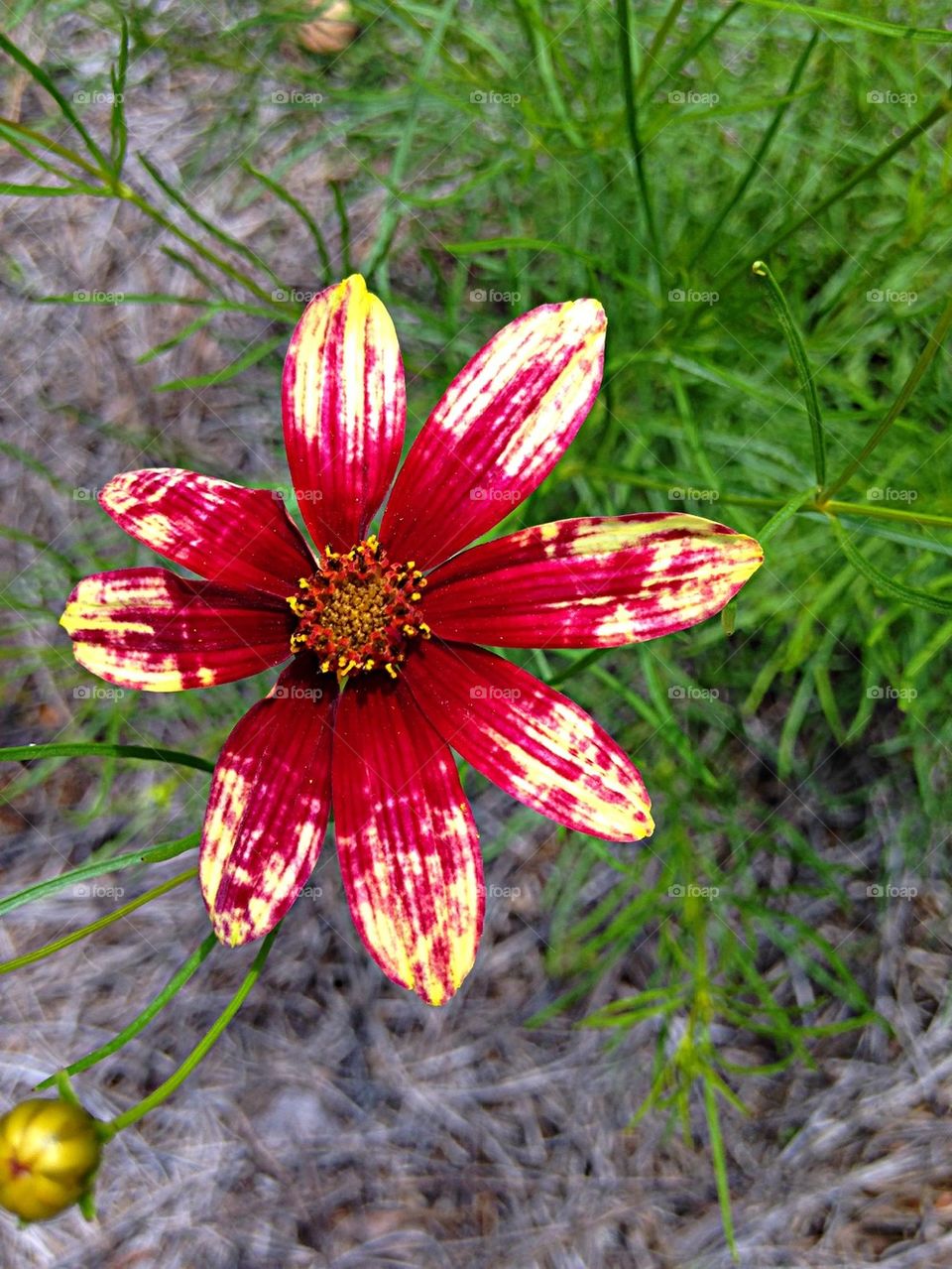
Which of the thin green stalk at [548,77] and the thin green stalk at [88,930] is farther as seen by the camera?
the thin green stalk at [548,77]

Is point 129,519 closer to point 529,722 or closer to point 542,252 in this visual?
point 529,722

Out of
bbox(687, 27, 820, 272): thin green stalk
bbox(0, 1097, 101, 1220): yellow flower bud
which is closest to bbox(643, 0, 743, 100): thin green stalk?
bbox(687, 27, 820, 272): thin green stalk

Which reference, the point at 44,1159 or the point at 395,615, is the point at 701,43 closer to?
the point at 395,615

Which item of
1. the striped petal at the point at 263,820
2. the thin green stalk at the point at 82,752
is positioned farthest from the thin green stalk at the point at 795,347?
the thin green stalk at the point at 82,752

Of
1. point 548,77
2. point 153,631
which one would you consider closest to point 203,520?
point 153,631

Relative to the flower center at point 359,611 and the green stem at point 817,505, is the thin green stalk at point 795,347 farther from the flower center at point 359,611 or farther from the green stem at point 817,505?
the flower center at point 359,611
